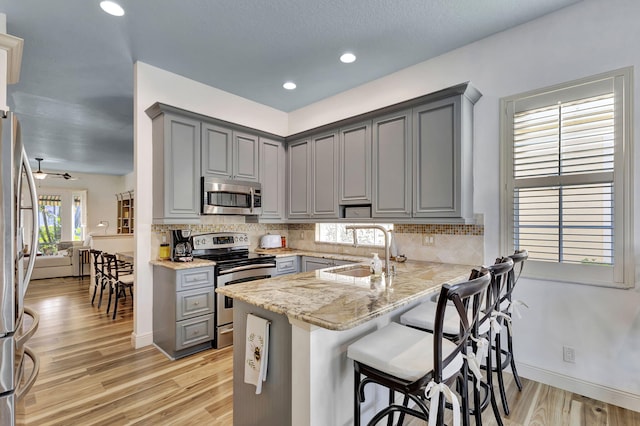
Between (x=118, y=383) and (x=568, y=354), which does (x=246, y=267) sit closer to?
(x=118, y=383)

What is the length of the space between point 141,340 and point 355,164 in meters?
2.98

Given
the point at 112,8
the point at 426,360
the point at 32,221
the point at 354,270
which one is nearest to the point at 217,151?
the point at 112,8

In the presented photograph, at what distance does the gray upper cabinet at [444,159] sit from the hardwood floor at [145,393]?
4.86 ft

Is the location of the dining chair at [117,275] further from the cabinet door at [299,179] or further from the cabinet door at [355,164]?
the cabinet door at [355,164]

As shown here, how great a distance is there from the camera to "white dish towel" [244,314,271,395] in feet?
5.04

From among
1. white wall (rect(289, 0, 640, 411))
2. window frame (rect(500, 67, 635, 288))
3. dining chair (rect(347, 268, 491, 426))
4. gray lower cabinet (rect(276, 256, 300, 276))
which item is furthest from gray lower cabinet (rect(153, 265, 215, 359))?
window frame (rect(500, 67, 635, 288))

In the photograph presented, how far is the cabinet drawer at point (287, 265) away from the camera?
150 inches

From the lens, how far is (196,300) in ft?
9.89

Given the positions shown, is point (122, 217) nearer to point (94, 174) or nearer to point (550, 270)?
point (94, 174)

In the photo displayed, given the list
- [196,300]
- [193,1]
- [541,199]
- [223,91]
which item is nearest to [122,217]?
[223,91]

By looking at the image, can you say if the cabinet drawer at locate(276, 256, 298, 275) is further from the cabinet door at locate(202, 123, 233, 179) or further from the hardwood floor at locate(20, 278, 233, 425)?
the cabinet door at locate(202, 123, 233, 179)

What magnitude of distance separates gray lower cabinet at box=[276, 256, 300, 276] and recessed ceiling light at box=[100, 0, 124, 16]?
2794mm

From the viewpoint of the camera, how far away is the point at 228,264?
10.7 feet

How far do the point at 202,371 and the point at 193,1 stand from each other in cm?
305
